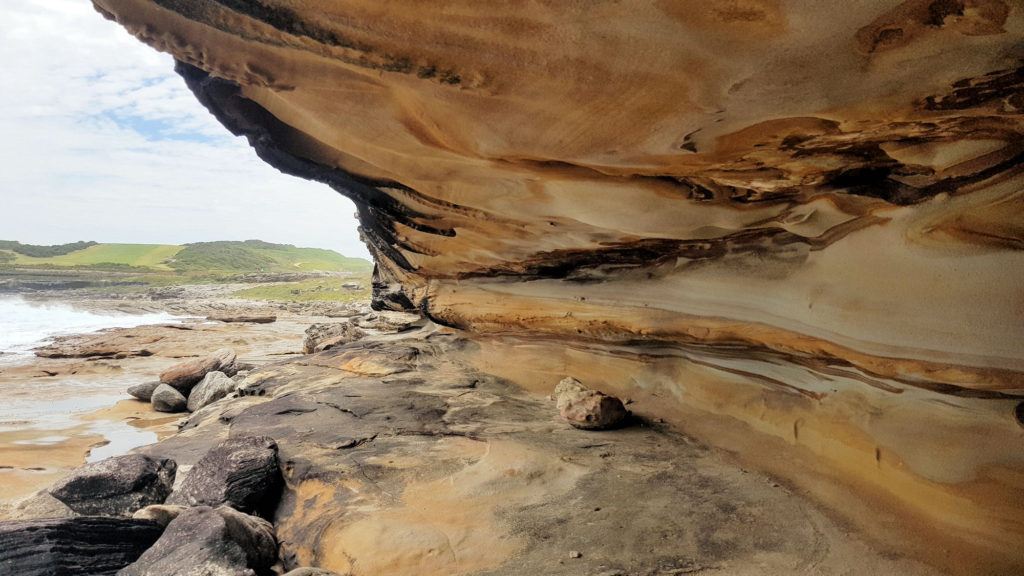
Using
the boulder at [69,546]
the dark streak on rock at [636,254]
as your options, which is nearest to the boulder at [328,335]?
the dark streak on rock at [636,254]

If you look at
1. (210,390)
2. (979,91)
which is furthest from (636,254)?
(210,390)

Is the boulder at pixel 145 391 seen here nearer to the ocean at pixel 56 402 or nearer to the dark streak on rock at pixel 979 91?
the ocean at pixel 56 402

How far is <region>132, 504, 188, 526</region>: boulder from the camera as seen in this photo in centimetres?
310

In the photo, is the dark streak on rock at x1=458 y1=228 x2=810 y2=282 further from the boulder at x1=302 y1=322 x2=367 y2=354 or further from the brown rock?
the brown rock

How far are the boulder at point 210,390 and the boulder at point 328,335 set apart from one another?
1.45 metres

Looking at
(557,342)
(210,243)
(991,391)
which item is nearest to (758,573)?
(991,391)

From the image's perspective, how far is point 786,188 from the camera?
3023mm

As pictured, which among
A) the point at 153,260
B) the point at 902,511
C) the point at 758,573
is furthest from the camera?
the point at 153,260

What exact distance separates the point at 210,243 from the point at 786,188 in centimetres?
5634

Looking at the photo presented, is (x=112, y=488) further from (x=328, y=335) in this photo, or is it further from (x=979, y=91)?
(x=328, y=335)

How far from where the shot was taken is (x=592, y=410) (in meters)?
4.35

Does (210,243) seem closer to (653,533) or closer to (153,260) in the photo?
(153,260)

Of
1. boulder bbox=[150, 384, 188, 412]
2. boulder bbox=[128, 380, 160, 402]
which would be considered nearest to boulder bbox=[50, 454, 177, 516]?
boulder bbox=[150, 384, 188, 412]

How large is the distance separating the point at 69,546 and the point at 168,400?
254 inches
